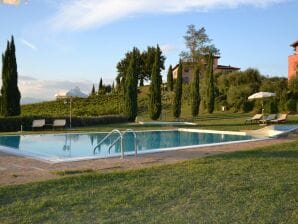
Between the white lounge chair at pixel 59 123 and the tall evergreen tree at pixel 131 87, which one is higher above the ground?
the tall evergreen tree at pixel 131 87

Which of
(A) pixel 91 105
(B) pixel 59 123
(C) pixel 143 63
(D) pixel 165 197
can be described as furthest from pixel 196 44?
(D) pixel 165 197

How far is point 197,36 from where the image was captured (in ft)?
156

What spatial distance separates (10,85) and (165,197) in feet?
61.8

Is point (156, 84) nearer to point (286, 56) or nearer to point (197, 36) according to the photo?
point (286, 56)

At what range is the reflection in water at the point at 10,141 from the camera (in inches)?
Answer: 571

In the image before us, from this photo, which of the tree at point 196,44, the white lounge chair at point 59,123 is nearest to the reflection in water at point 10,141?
the white lounge chair at point 59,123

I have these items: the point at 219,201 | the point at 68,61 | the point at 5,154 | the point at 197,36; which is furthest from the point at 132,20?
the point at 197,36

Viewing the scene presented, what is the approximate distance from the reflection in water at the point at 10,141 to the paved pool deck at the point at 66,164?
3.74m

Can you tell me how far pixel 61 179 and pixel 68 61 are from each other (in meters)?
13.5

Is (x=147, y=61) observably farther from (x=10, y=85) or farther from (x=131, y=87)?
(x=10, y=85)

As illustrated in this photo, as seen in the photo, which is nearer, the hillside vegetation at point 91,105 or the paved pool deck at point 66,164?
the paved pool deck at point 66,164

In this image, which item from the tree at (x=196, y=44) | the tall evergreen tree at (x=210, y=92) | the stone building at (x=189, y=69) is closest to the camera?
the tall evergreen tree at (x=210, y=92)

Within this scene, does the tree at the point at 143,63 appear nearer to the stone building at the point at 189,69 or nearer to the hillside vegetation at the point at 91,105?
the stone building at the point at 189,69

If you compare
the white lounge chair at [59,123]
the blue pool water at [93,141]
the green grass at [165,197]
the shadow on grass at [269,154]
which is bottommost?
the blue pool water at [93,141]
